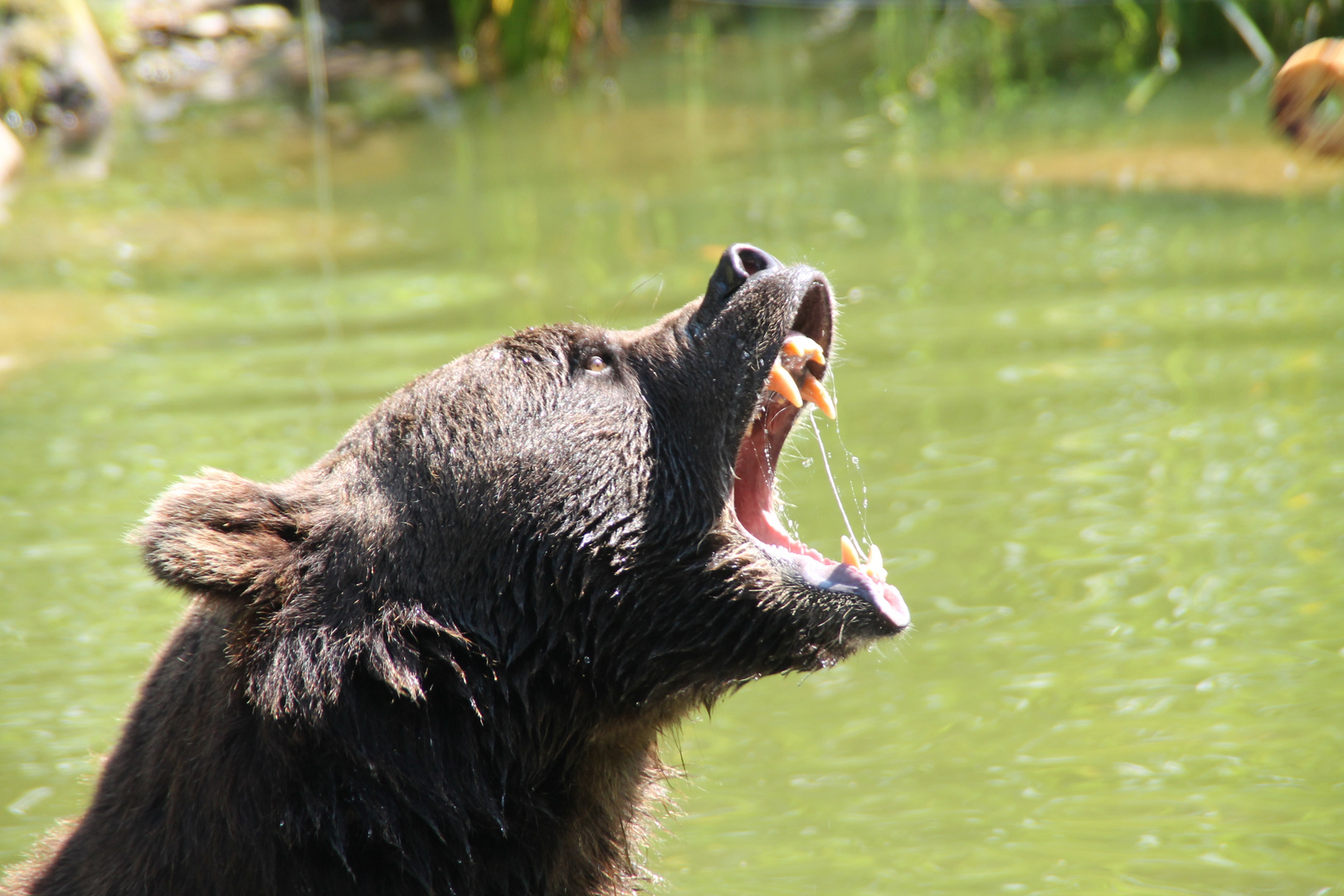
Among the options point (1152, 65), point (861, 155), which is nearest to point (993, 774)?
point (861, 155)

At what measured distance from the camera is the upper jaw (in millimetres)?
3582

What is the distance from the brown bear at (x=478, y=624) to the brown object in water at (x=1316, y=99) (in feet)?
4.88

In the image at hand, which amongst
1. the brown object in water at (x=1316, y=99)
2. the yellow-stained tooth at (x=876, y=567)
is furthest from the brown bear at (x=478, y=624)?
the brown object in water at (x=1316, y=99)

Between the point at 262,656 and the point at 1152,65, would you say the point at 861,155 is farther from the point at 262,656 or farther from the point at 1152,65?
the point at 262,656

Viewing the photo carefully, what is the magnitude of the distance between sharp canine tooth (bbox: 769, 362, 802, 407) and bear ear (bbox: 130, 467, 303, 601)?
3.95ft

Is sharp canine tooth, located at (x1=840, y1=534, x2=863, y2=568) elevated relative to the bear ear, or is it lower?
lower

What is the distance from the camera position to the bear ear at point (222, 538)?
319cm

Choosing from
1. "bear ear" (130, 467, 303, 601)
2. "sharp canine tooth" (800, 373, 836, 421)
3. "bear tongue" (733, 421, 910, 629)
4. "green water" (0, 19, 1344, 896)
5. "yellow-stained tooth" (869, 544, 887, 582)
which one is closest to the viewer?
"bear ear" (130, 467, 303, 601)

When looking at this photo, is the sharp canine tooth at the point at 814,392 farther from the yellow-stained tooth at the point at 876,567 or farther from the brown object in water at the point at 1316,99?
the brown object in water at the point at 1316,99

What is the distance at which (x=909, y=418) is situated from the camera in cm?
713

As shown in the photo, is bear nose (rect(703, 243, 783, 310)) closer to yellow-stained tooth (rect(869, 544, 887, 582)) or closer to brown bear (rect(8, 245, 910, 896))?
brown bear (rect(8, 245, 910, 896))

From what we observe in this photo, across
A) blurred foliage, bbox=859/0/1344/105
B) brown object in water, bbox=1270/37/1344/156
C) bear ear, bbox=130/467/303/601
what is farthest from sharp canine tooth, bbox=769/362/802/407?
blurred foliage, bbox=859/0/1344/105

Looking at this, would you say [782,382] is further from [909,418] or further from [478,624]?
[909,418]

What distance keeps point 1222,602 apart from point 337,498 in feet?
11.3
